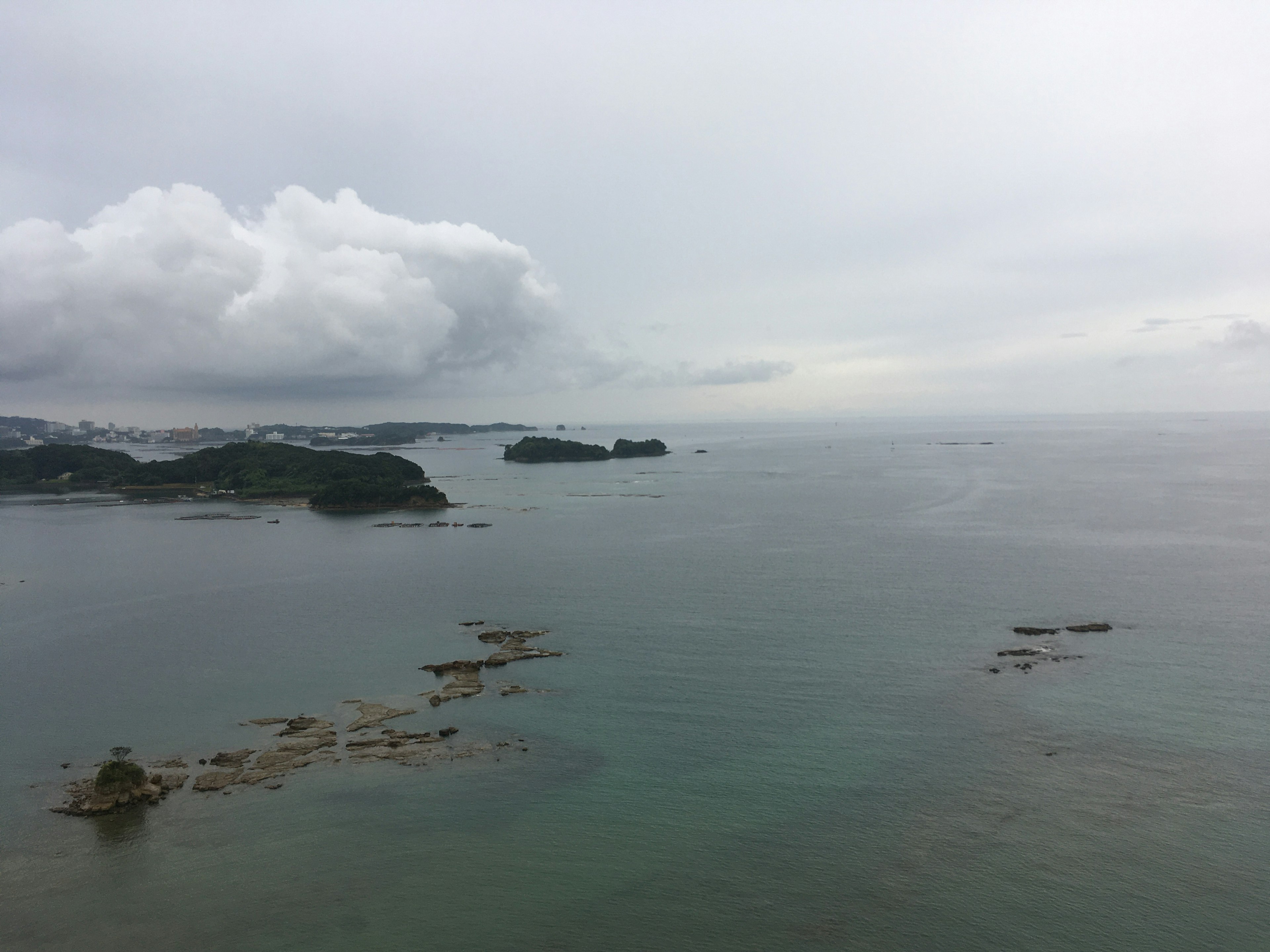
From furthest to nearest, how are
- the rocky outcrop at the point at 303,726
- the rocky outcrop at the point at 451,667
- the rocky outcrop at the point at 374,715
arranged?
1. the rocky outcrop at the point at 451,667
2. the rocky outcrop at the point at 374,715
3. the rocky outcrop at the point at 303,726

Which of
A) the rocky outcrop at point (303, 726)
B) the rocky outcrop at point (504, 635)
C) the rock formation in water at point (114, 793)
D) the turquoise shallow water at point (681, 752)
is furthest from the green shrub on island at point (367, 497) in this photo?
the rock formation in water at point (114, 793)

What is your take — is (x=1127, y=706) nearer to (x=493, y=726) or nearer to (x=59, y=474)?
(x=493, y=726)

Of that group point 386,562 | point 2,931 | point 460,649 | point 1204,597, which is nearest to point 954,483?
point 1204,597

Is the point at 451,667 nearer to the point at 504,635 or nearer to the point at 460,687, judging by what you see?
the point at 460,687

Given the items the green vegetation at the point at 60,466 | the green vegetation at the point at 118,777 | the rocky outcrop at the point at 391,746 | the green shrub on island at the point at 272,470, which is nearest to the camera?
the green vegetation at the point at 118,777

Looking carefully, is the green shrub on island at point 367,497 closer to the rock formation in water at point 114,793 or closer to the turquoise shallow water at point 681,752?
the turquoise shallow water at point 681,752
